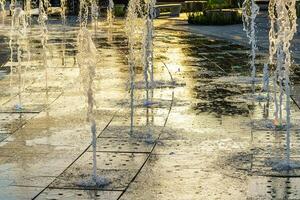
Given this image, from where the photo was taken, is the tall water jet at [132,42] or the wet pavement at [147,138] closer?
the wet pavement at [147,138]

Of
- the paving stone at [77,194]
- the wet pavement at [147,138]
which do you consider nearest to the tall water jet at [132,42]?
the wet pavement at [147,138]

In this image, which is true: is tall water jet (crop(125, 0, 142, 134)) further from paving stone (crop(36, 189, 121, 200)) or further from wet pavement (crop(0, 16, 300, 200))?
paving stone (crop(36, 189, 121, 200))

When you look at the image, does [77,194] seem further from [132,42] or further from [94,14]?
[94,14]

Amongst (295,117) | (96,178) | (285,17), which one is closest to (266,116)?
(295,117)

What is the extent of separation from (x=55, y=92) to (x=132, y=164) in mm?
5384

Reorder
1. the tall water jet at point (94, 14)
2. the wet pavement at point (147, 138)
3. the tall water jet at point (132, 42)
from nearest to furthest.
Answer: the wet pavement at point (147, 138), the tall water jet at point (132, 42), the tall water jet at point (94, 14)

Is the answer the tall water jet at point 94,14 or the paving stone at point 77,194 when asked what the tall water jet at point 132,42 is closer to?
the paving stone at point 77,194

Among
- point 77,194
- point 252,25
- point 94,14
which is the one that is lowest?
point 77,194

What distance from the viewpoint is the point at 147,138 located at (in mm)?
9180

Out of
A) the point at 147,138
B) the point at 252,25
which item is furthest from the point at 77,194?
Result: the point at 252,25

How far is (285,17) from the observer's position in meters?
8.80

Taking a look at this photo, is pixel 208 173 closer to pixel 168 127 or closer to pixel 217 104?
pixel 168 127

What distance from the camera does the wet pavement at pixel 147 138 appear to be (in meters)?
7.09

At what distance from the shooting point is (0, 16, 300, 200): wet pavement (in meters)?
7.09
